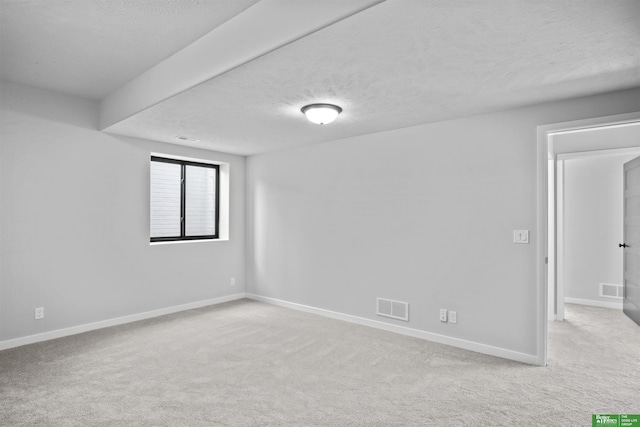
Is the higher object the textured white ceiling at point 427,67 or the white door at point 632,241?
the textured white ceiling at point 427,67

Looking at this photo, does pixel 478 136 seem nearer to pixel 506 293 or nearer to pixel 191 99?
pixel 506 293

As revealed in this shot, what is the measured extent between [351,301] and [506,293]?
5.88 feet

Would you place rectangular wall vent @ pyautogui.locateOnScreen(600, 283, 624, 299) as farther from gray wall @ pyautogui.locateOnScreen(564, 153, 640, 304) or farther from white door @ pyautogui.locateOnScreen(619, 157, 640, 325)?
white door @ pyautogui.locateOnScreen(619, 157, 640, 325)

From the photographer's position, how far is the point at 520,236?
130 inches

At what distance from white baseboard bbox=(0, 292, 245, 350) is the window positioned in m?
0.94

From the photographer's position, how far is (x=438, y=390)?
8.78 feet

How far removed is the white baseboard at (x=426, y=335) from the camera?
3.27 meters

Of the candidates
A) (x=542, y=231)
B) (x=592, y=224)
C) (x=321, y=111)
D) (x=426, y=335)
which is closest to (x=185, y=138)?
(x=321, y=111)

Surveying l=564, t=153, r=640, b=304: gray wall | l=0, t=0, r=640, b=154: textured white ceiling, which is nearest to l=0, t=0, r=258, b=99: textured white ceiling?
l=0, t=0, r=640, b=154: textured white ceiling

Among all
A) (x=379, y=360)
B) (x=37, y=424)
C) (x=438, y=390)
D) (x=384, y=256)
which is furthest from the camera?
(x=384, y=256)

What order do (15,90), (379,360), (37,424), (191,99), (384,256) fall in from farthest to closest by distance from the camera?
(384,256), (15,90), (379,360), (191,99), (37,424)

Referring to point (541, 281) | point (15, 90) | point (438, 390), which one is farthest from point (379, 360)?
point (15, 90)

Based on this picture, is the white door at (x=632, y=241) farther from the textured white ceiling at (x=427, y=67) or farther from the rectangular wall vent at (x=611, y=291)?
the textured white ceiling at (x=427, y=67)

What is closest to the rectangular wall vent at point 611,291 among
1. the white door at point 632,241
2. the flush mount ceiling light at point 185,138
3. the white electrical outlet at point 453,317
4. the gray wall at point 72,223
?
the white door at point 632,241
